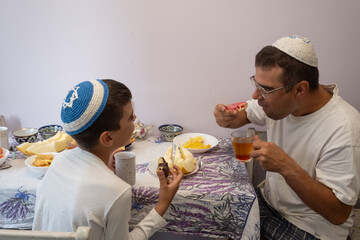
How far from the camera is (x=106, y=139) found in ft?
3.22

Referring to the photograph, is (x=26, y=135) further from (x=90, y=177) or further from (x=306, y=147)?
(x=306, y=147)

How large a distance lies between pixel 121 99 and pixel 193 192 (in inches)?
20.5

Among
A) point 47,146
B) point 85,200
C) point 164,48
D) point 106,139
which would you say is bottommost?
point 47,146

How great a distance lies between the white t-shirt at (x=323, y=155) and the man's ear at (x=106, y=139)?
0.83 meters

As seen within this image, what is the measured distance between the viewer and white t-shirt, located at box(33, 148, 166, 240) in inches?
34.0

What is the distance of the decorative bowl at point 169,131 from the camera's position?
1.83 metres

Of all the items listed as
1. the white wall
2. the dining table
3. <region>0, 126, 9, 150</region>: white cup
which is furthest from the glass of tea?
<region>0, 126, 9, 150</region>: white cup

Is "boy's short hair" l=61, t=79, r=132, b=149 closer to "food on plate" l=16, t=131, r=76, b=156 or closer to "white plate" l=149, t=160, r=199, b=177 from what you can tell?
"white plate" l=149, t=160, r=199, b=177

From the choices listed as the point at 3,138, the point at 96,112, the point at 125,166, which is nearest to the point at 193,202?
the point at 125,166

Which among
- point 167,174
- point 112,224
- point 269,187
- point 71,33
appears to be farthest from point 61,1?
point 269,187

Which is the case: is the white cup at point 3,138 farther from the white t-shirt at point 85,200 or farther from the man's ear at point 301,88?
the man's ear at point 301,88

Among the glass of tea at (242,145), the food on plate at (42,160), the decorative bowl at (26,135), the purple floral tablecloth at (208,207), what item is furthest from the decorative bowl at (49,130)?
the glass of tea at (242,145)

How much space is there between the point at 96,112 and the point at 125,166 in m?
0.39

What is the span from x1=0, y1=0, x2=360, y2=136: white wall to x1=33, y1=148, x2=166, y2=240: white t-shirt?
1.08 metres
